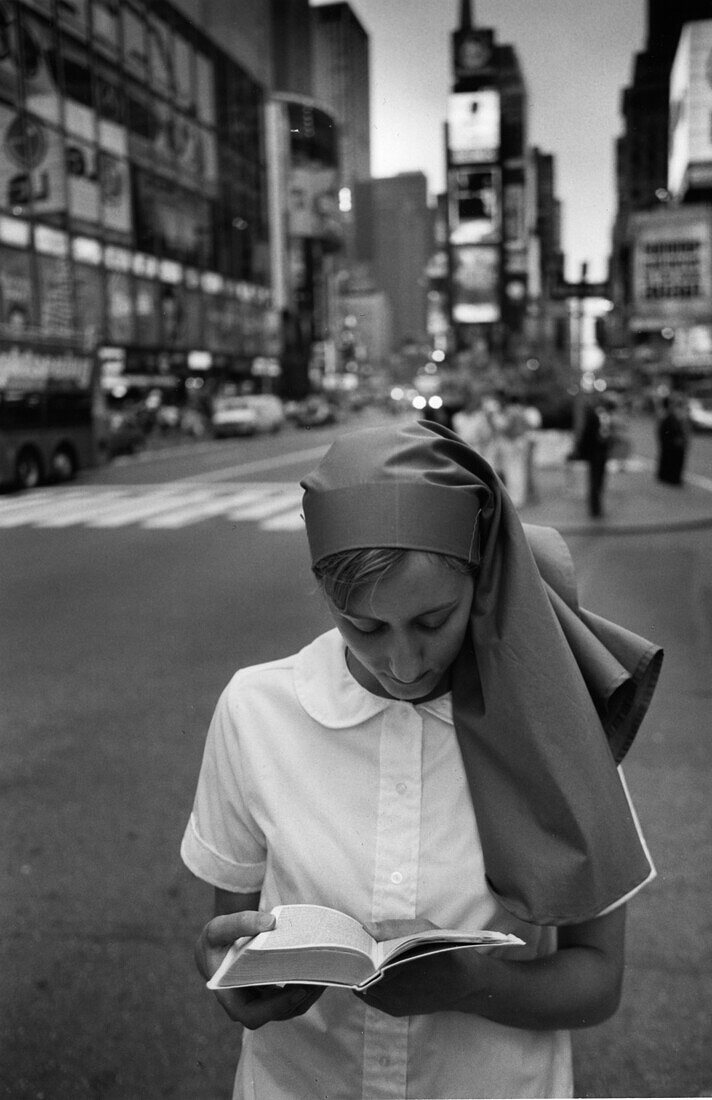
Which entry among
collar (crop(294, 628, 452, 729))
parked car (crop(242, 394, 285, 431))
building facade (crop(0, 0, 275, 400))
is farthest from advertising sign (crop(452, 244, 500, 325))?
collar (crop(294, 628, 452, 729))

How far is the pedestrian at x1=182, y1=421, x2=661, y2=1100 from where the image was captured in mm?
1251

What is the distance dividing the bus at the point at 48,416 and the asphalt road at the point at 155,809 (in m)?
5.36

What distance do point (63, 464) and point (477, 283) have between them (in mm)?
83573

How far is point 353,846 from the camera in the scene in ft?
4.52

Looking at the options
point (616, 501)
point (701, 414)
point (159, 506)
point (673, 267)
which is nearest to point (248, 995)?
point (673, 267)

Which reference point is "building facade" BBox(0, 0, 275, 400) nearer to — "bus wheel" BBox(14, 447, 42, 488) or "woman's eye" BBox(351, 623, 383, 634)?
"woman's eye" BBox(351, 623, 383, 634)

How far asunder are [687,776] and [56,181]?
3.44 m

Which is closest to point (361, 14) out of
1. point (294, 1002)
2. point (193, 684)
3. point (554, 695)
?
point (554, 695)

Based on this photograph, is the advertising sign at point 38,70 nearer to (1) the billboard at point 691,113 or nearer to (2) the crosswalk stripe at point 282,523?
(1) the billboard at point 691,113

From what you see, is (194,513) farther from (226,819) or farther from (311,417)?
(226,819)

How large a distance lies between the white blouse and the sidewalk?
7261 millimetres

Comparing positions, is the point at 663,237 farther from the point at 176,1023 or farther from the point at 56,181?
the point at 176,1023

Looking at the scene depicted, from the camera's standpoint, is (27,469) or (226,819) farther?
(27,469)

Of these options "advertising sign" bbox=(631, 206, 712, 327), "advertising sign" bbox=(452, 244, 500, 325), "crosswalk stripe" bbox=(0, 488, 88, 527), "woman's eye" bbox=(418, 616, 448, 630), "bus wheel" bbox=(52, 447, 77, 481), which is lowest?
"crosswalk stripe" bbox=(0, 488, 88, 527)
